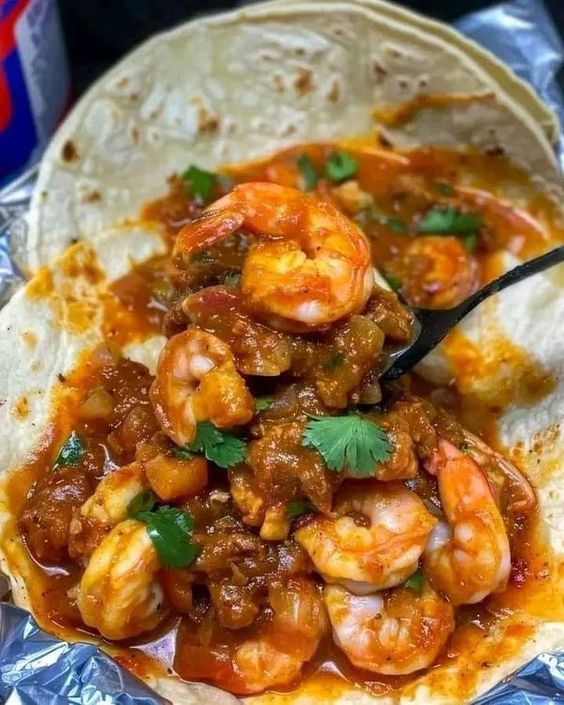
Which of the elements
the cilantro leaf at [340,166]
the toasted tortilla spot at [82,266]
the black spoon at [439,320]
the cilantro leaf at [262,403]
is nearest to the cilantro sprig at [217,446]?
the cilantro leaf at [262,403]

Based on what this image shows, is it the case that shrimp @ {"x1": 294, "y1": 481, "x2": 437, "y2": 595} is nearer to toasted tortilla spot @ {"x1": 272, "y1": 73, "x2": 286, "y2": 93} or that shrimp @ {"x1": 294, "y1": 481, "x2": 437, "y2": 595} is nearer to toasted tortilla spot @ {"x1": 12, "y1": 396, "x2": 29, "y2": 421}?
toasted tortilla spot @ {"x1": 12, "y1": 396, "x2": 29, "y2": 421}

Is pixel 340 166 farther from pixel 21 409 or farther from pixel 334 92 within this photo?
pixel 21 409

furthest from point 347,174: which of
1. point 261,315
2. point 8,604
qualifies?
point 8,604

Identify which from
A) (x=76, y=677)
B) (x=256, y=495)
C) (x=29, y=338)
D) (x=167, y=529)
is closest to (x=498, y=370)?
(x=256, y=495)

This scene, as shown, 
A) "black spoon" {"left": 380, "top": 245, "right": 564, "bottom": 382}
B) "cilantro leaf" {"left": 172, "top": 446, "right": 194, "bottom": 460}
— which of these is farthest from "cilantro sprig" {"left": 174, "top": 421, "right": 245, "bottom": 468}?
"black spoon" {"left": 380, "top": 245, "right": 564, "bottom": 382}

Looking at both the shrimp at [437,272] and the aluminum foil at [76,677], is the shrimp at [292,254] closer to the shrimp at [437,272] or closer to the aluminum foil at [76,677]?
the shrimp at [437,272]

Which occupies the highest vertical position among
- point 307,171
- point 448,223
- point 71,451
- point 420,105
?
point 420,105

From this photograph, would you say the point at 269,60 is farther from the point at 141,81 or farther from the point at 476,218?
the point at 476,218
